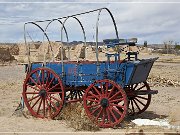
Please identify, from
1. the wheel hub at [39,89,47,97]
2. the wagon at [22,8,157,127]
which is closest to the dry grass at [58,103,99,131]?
the wagon at [22,8,157,127]

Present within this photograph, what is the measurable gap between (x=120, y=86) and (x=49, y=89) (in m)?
2.32

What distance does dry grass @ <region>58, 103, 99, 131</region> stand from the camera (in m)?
9.20

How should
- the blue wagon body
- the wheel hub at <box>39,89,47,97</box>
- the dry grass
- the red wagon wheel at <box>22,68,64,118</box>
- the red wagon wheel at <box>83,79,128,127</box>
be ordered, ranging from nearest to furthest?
the dry grass, the red wagon wheel at <box>83,79,128,127</box>, the blue wagon body, the red wagon wheel at <box>22,68,64,118</box>, the wheel hub at <box>39,89,47,97</box>

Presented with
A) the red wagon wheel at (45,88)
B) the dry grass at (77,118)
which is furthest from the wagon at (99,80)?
the dry grass at (77,118)

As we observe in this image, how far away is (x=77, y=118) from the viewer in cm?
962

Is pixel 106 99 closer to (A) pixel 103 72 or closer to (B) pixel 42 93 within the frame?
(A) pixel 103 72

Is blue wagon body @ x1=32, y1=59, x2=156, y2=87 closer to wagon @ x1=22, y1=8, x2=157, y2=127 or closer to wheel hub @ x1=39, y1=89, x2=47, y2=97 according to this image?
wagon @ x1=22, y1=8, x2=157, y2=127

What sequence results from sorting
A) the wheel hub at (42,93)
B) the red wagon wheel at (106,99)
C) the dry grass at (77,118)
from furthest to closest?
the wheel hub at (42,93)
the red wagon wheel at (106,99)
the dry grass at (77,118)

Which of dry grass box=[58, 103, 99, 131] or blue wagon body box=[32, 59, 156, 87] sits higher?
blue wagon body box=[32, 59, 156, 87]

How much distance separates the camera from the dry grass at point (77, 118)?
9195 millimetres

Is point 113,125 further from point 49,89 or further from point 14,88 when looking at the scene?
point 14,88

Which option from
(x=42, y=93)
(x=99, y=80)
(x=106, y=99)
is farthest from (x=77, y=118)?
(x=42, y=93)

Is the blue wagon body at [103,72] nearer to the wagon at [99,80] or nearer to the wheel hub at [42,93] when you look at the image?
the wagon at [99,80]

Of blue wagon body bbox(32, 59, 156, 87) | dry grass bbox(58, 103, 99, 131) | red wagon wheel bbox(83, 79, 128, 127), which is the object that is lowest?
dry grass bbox(58, 103, 99, 131)
